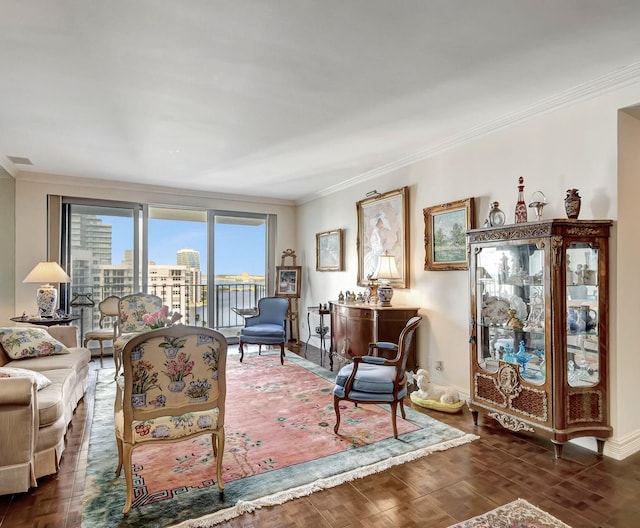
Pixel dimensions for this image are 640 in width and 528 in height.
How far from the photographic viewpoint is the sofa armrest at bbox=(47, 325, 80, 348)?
4.19 m

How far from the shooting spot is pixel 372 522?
201cm

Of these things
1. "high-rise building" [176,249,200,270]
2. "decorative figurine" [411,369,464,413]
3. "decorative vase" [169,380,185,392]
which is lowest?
"decorative figurine" [411,369,464,413]

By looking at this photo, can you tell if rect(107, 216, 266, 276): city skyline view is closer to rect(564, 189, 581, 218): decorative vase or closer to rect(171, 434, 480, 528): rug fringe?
rect(171, 434, 480, 528): rug fringe

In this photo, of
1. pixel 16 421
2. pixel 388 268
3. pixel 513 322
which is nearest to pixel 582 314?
pixel 513 322

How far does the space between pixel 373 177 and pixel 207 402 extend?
3858 mm

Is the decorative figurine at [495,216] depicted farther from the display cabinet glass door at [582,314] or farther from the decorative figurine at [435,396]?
the decorative figurine at [435,396]

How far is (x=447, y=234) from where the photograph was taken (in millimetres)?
4000

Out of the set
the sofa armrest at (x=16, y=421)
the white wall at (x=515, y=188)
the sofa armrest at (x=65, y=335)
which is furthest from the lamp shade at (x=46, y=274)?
the white wall at (x=515, y=188)

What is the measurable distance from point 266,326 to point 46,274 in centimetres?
294

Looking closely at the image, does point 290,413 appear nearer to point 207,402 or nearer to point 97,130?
point 207,402

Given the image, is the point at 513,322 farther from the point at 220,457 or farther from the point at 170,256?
the point at 170,256

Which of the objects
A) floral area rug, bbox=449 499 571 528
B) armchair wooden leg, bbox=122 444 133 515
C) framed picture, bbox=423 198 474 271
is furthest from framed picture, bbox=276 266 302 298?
floral area rug, bbox=449 499 571 528

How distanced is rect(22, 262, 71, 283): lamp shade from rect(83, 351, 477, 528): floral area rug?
1751 millimetres

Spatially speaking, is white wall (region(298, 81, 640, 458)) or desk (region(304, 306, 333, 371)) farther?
desk (region(304, 306, 333, 371))
